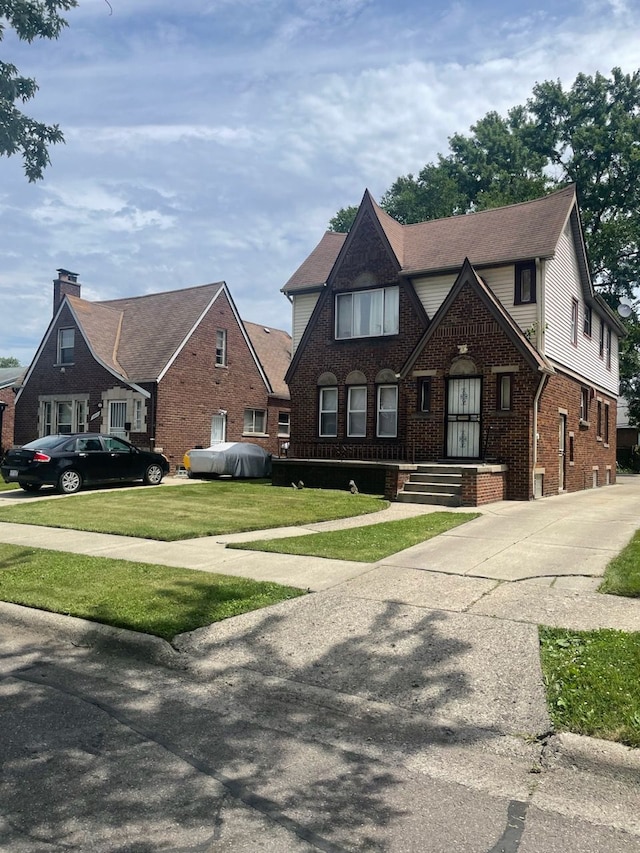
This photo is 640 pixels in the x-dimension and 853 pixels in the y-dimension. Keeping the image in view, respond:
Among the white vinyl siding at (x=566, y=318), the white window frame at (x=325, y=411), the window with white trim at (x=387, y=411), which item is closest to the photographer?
the white vinyl siding at (x=566, y=318)

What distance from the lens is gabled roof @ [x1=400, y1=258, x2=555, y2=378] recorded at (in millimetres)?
17453

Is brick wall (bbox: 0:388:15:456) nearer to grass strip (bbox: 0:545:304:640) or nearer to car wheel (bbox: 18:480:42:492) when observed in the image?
car wheel (bbox: 18:480:42:492)

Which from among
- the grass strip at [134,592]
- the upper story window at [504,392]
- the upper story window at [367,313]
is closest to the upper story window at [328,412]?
the upper story window at [367,313]

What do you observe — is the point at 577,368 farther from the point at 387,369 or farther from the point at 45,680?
the point at 45,680

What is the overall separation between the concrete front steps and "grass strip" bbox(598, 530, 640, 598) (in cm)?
672

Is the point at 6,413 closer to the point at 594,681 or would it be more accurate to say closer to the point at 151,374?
the point at 151,374

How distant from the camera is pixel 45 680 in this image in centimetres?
501

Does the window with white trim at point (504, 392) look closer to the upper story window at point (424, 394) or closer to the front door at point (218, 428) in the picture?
the upper story window at point (424, 394)

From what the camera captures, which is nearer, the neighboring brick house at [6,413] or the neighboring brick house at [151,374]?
the neighboring brick house at [151,374]

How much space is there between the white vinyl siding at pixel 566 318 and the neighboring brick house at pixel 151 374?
1478 cm

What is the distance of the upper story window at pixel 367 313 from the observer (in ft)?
70.4

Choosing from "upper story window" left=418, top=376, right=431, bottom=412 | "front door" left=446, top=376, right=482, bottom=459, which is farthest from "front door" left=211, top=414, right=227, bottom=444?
"front door" left=446, top=376, right=482, bottom=459

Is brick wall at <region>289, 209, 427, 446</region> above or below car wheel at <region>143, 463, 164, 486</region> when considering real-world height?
above

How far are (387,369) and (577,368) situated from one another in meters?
6.71
